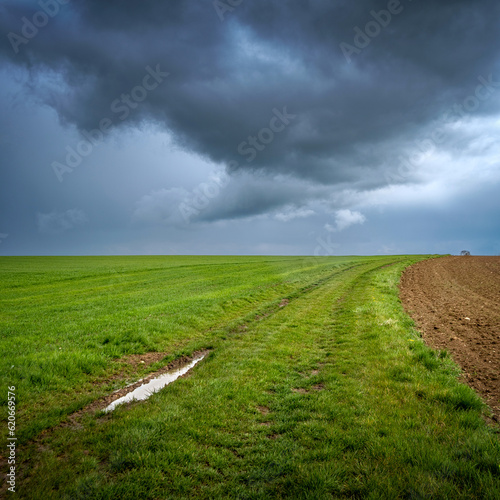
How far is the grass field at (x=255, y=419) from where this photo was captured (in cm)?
434

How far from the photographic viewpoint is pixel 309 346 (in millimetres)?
10758

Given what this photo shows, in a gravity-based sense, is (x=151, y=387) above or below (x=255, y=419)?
below

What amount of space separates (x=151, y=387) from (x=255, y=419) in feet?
11.8

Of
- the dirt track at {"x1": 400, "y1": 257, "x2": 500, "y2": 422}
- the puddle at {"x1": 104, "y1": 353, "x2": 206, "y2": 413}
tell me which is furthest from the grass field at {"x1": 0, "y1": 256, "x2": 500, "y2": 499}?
the dirt track at {"x1": 400, "y1": 257, "x2": 500, "y2": 422}

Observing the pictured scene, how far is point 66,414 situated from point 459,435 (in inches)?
312

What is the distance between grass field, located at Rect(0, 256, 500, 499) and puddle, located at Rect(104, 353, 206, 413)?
1.46 ft

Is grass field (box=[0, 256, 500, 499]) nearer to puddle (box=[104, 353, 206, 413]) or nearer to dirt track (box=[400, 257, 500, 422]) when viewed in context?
puddle (box=[104, 353, 206, 413])

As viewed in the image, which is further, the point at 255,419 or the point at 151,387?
the point at 151,387

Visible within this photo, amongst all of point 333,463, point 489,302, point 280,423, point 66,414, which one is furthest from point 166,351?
point 489,302

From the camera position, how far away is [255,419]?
6.14 metres

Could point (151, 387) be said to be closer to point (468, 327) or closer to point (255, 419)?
point (255, 419)

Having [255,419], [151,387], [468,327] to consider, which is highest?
[468,327]

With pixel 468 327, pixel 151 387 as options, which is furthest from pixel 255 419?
pixel 468 327

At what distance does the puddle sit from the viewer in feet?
24.5
